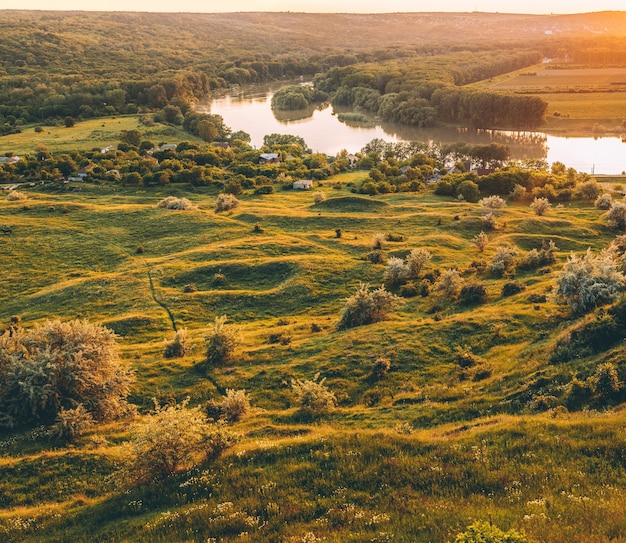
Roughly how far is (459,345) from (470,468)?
18.7m

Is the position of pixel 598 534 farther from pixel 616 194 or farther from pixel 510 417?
pixel 616 194

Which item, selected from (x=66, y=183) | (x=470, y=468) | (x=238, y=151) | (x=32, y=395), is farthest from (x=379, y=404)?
(x=238, y=151)

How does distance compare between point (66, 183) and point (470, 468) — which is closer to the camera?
point (470, 468)

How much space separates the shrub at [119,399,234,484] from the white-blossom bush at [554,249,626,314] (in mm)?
26355

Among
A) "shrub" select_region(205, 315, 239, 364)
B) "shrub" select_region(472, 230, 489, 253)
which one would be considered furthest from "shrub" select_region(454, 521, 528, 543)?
"shrub" select_region(472, 230, 489, 253)

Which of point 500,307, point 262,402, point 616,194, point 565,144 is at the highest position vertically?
point 565,144

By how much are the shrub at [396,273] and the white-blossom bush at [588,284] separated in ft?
57.0

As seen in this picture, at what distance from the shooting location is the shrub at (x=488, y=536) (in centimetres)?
1346

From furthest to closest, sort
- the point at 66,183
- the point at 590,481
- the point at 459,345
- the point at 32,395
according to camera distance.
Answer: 1. the point at 66,183
2. the point at 459,345
3. the point at 32,395
4. the point at 590,481

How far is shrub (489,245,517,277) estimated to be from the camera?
53344 millimetres

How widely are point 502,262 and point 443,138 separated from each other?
11020 cm

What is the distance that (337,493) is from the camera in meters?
18.8

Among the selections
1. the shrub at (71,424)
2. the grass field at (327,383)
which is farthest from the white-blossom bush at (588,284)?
the shrub at (71,424)

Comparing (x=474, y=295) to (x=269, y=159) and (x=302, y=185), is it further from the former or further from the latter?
(x=269, y=159)
